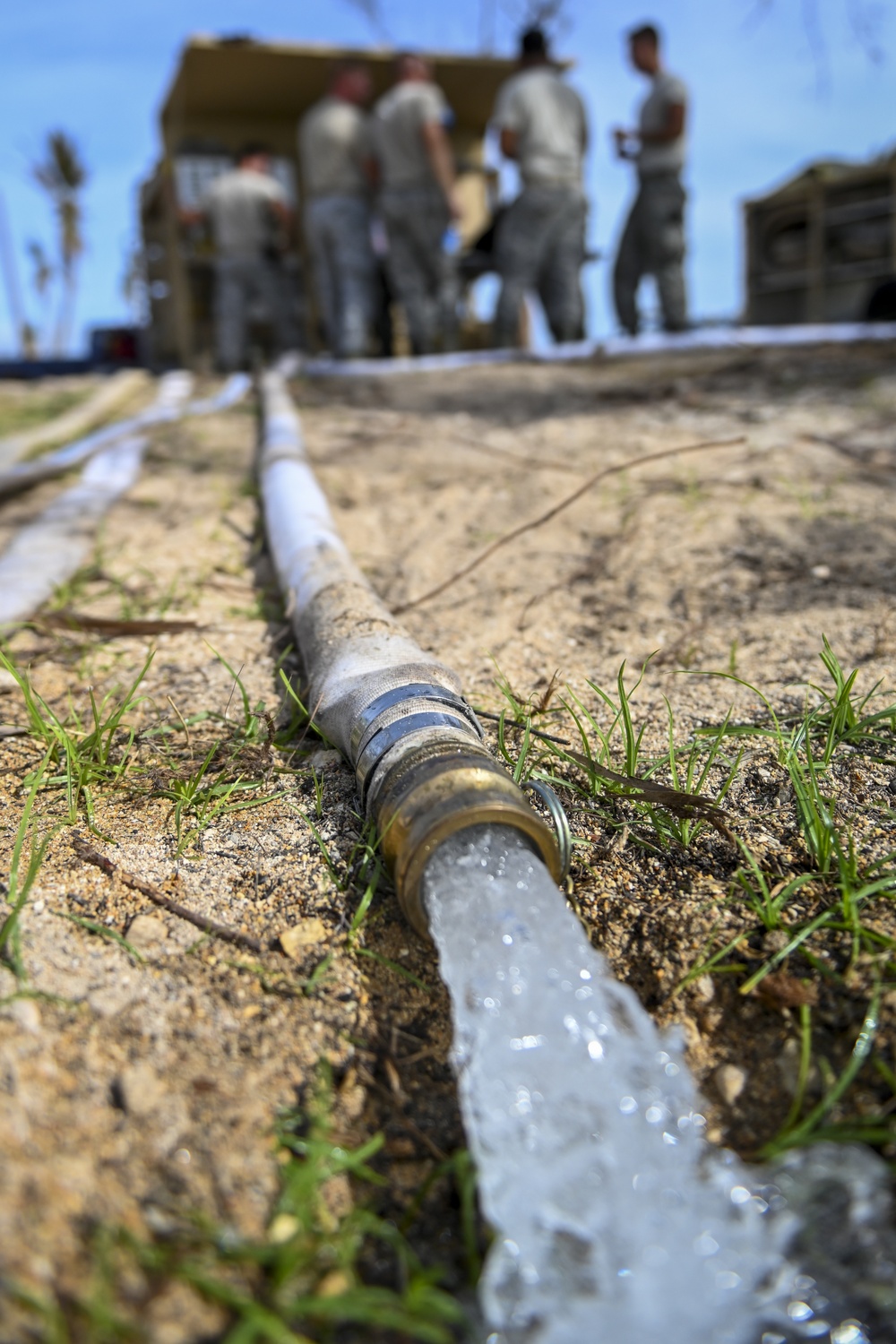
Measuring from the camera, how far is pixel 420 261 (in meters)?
6.82

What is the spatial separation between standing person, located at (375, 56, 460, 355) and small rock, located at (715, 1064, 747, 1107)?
621 cm

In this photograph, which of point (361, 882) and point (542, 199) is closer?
point (361, 882)

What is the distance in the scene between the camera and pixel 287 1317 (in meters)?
0.87

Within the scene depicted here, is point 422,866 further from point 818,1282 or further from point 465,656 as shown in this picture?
point 465,656

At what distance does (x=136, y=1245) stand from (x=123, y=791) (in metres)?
0.85

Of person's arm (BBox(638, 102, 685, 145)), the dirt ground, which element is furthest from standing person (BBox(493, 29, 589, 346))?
the dirt ground

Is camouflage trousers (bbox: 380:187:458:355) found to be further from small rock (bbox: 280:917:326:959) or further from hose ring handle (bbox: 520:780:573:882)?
small rock (bbox: 280:917:326:959)

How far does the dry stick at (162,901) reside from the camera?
1305 mm

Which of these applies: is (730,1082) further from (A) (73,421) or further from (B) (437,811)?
(A) (73,421)

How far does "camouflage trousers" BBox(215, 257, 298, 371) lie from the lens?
7586 millimetres

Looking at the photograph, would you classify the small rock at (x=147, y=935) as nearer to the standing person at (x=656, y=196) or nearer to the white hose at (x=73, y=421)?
the white hose at (x=73, y=421)

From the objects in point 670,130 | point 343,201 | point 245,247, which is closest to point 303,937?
point 670,130

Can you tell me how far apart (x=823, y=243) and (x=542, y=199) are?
424 cm

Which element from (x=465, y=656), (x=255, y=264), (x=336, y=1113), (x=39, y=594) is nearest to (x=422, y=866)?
Result: (x=336, y=1113)
